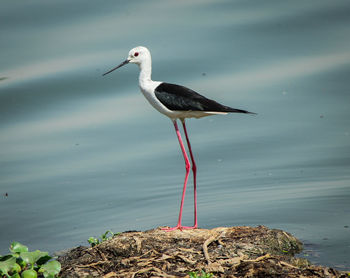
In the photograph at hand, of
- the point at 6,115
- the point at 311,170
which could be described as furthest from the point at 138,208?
the point at 6,115

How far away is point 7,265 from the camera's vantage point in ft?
18.2

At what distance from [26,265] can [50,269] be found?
33 cm

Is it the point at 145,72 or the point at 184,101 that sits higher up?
the point at 145,72

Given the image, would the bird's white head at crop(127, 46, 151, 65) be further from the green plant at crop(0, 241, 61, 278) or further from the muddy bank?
the green plant at crop(0, 241, 61, 278)

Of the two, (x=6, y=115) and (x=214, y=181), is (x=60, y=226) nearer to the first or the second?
(x=214, y=181)

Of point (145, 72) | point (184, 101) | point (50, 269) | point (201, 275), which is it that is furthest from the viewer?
point (145, 72)

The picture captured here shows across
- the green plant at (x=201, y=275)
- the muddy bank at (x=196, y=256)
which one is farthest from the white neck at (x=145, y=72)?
the green plant at (x=201, y=275)

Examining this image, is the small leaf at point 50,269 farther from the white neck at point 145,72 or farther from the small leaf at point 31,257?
the white neck at point 145,72

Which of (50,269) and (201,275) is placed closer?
(201,275)

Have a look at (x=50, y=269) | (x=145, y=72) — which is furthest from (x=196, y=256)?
(x=145, y=72)

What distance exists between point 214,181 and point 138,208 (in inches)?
45.6

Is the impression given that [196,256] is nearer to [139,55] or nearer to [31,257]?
[31,257]

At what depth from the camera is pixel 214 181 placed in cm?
873

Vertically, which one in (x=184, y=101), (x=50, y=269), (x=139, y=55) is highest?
(x=139, y=55)
